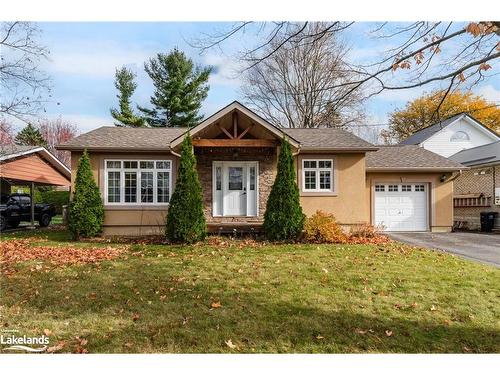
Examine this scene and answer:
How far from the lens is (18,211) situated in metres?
16.5

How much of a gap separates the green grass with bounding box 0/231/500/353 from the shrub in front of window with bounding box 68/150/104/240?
4.09 m

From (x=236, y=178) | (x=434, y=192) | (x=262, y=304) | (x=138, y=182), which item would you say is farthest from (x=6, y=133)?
(x=434, y=192)

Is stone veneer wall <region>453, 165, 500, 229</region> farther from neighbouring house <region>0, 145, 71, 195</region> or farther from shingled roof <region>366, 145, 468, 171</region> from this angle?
neighbouring house <region>0, 145, 71, 195</region>

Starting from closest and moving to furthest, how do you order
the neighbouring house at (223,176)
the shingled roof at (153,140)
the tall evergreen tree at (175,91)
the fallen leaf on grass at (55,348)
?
the fallen leaf on grass at (55,348), the shingled roof at (153,140), the neighbouring house at (223,176), the tall evergreen tree at (175,91)

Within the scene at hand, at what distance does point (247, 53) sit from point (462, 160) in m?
18.0

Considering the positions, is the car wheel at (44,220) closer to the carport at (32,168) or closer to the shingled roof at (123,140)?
the carport at (32,168)

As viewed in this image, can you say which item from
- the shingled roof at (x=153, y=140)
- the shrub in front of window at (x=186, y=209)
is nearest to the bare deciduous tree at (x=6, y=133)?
the shingled roof at (x=153, y=140)

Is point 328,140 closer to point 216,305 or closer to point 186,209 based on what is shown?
point 186,209

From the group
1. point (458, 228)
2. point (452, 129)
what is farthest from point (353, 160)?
point (452, 129)

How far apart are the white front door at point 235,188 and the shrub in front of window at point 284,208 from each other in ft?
6.19

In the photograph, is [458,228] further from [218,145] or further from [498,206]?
[218,145]

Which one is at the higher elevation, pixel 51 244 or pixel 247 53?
pixel 247 53

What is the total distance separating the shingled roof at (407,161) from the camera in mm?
14695

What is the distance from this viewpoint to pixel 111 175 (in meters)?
12.8
